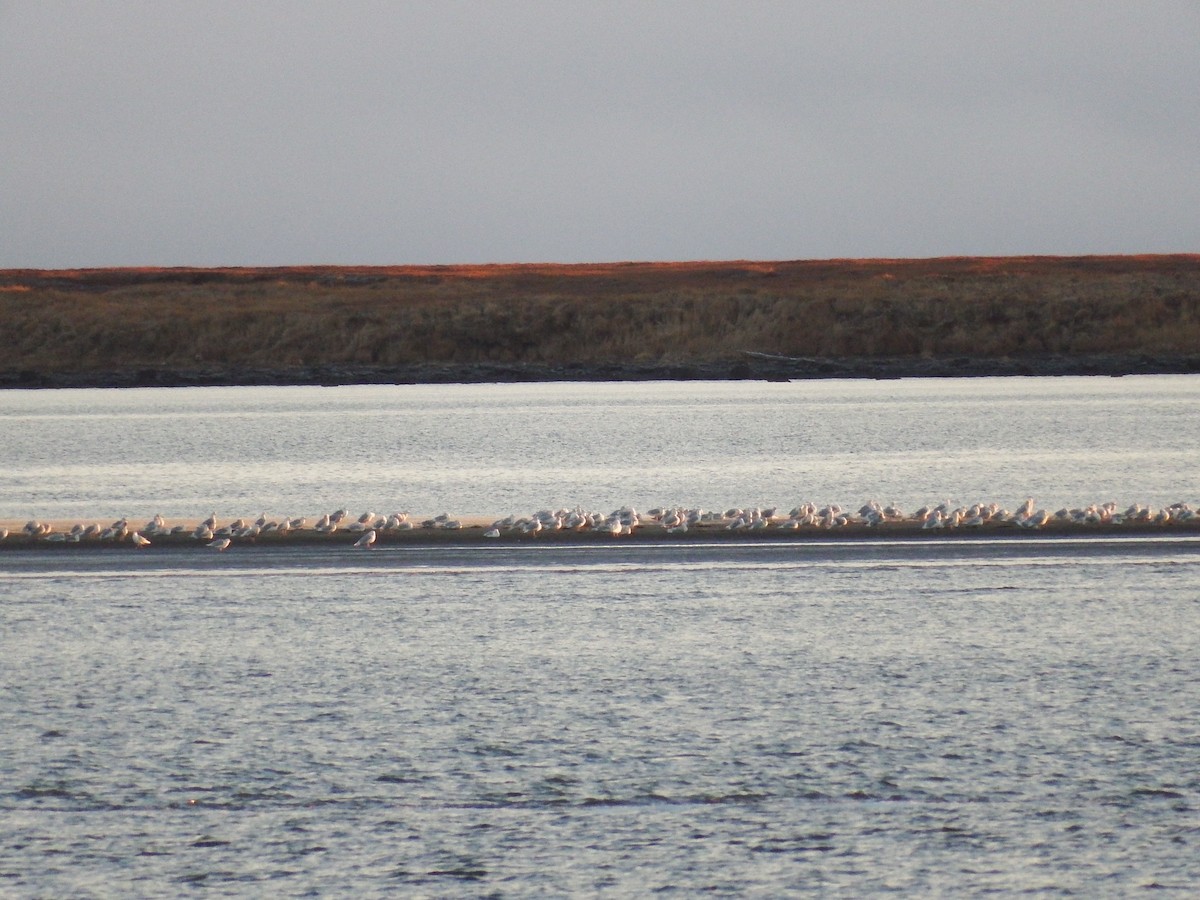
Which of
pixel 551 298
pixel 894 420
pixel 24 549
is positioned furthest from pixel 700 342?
pixel 24 549

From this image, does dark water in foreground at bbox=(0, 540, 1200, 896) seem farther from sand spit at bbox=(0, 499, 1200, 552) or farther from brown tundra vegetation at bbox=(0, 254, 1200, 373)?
brown tundra vegetation at bbox=(0, 254, 1200, 373)

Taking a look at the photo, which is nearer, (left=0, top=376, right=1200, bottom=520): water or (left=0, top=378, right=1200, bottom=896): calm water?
(left=0, top=378, right=1200, bottom=896): calm water

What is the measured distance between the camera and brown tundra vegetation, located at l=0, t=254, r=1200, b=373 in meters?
94.7

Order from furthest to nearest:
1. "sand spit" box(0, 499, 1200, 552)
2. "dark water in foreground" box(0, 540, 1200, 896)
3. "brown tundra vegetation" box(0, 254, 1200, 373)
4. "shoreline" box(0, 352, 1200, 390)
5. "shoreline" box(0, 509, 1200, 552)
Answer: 1. "brown tundra vegetation" box(0, 254, 1200, 373)
2. "shoreline" box(0, 352, 1200, 390)
3. "sand spit" box(0, 499, 1200, 552)
4. "shoreline" box(0, 509, 1200, 552)
5. "dark water in foreground" box(0, 540, 1200, 896)

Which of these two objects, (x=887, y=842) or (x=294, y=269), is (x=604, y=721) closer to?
(x=887, y=842)

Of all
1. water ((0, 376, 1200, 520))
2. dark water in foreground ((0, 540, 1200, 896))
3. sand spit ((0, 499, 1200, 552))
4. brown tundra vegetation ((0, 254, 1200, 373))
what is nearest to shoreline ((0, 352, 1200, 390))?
brown tundra vegetation ((0, 254, 1200, 373))

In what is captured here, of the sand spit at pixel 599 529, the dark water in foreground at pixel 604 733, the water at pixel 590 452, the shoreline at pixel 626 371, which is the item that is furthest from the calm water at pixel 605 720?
the shoreline at pixel 626 371

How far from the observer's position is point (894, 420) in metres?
52.6

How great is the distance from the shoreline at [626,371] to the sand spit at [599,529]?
71.3m

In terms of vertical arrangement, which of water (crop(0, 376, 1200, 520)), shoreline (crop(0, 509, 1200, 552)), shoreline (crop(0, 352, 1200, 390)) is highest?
shoreline (crop(0, 352, 1200, 390))

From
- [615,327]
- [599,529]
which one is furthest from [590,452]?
[615,327]

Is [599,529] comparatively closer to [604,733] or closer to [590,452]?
[604,733]

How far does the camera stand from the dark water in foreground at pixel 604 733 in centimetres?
759

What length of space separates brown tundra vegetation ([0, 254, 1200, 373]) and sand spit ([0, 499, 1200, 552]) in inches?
2973
